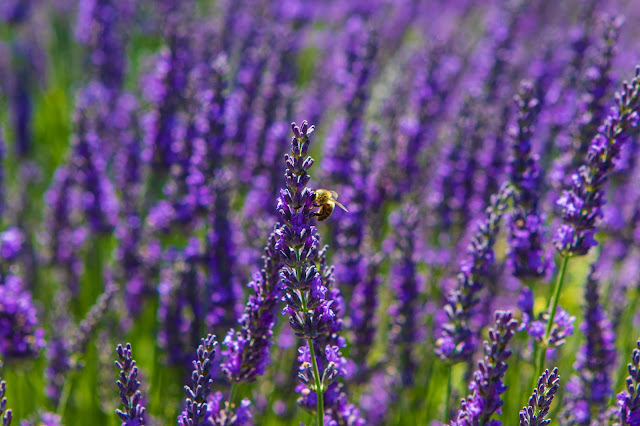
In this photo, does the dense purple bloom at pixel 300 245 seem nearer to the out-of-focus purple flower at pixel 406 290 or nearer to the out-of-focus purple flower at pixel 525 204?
the out-of-focus purple flower at pixel 525 204

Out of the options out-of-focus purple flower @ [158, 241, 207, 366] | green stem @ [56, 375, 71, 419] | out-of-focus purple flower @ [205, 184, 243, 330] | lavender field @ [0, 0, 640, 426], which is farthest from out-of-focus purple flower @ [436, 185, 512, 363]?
green stem @ [56, 375, 71, 419]

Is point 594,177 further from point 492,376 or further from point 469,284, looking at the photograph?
point 492,376

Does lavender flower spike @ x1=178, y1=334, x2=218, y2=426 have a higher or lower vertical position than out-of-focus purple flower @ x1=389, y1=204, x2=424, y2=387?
lower

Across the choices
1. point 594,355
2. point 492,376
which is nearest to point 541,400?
point 492,376

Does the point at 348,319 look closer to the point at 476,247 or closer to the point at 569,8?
the point at 476,247

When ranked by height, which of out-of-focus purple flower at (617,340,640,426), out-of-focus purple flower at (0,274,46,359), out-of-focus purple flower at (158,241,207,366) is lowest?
out-of-focus purple flower at (617,340,640,426)

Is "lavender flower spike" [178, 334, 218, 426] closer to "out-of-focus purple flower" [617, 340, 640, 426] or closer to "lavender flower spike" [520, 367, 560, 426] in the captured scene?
"lavender flower spike" [520, 367, 560, 426]

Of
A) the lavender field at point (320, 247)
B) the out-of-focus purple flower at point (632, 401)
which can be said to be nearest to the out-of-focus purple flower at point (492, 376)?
the lavender field at point (320, 247)
